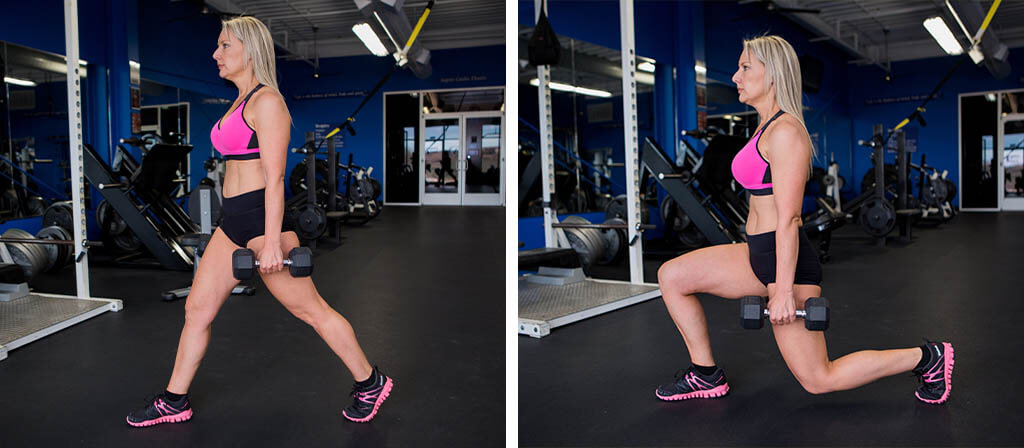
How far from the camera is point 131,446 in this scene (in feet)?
6.79

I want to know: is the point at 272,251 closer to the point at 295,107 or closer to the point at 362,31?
the point at 362,31

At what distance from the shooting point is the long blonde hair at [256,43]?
2160 millimetres

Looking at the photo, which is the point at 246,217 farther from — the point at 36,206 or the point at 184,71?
the point at 184,71

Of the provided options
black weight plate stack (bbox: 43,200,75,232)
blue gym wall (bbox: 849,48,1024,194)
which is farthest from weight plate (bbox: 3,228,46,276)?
blue gym wall (bbox: 849,48,1024,194)

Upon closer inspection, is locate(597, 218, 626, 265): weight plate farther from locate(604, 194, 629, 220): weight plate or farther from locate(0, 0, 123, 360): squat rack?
locate(0, 0, 123, 360): squat rack

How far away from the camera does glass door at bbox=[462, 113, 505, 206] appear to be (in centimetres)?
1432

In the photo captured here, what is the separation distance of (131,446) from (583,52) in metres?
7.34

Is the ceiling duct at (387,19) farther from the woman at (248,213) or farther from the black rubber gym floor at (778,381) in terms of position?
the woman at (248,213)

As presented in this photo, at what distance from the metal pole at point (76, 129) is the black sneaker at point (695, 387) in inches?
139

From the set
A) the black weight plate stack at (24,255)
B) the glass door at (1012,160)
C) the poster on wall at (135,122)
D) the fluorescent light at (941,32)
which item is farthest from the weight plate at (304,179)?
the glass door at (1012,160)

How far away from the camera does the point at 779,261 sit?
2068mm

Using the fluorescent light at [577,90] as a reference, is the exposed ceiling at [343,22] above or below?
above

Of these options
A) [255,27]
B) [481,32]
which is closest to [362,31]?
[481,32]

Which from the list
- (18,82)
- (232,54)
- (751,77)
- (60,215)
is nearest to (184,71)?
(18,82)
